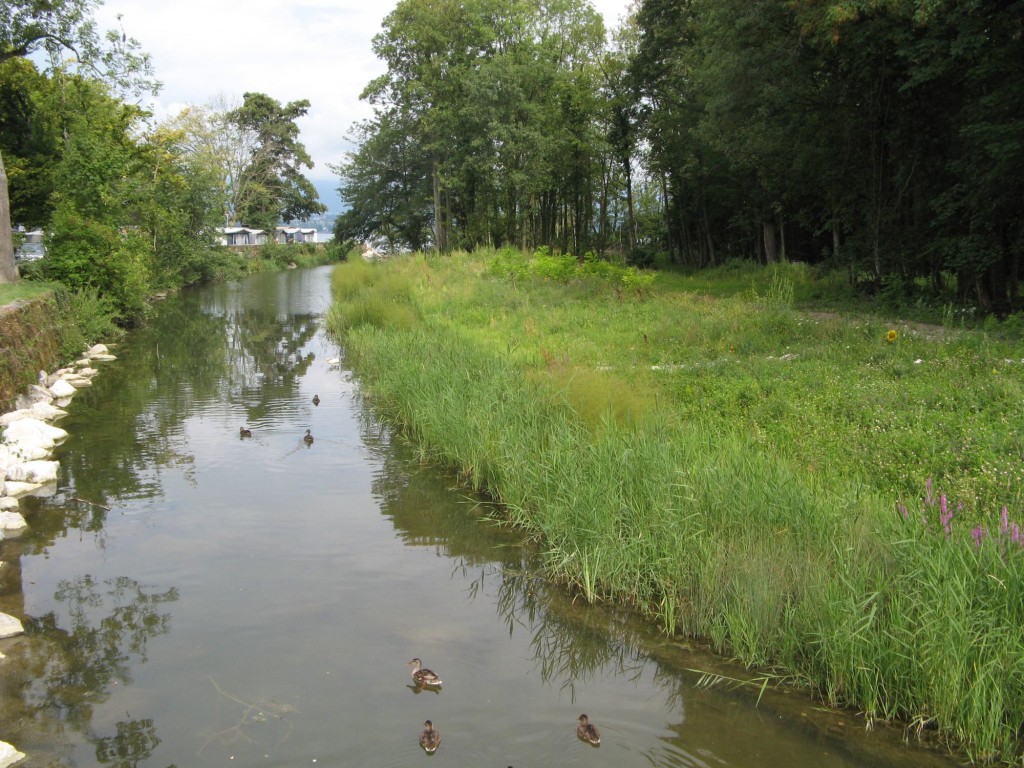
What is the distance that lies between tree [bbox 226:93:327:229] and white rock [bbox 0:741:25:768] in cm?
7192

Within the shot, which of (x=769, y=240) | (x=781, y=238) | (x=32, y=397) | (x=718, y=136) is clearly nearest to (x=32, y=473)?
(x=32, y=397)

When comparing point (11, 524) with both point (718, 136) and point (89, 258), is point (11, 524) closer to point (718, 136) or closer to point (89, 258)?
point (89, 258)

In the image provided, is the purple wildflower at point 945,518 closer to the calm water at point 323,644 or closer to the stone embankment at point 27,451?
the calm water at point 323,644

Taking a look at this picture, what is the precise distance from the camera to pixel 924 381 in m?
9.16

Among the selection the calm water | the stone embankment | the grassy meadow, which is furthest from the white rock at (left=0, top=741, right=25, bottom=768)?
the grassy meadow

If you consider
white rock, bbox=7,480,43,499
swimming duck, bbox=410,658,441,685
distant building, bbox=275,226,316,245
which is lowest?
swimming duck, bbox=410,658,441,685

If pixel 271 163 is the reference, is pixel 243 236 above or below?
below

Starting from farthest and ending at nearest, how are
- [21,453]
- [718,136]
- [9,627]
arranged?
[718,136], [21,453], [9,627]

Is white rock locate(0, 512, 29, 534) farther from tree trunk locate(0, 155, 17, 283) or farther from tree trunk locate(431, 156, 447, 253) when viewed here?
tree trunk locate(431, 156, 447, 253)

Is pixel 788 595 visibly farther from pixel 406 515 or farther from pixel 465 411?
pixel 465 411

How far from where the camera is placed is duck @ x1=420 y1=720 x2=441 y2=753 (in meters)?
4.38

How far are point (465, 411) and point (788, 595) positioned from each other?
5.14m

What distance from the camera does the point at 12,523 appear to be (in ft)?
25.3

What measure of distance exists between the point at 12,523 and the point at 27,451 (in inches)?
92.4
